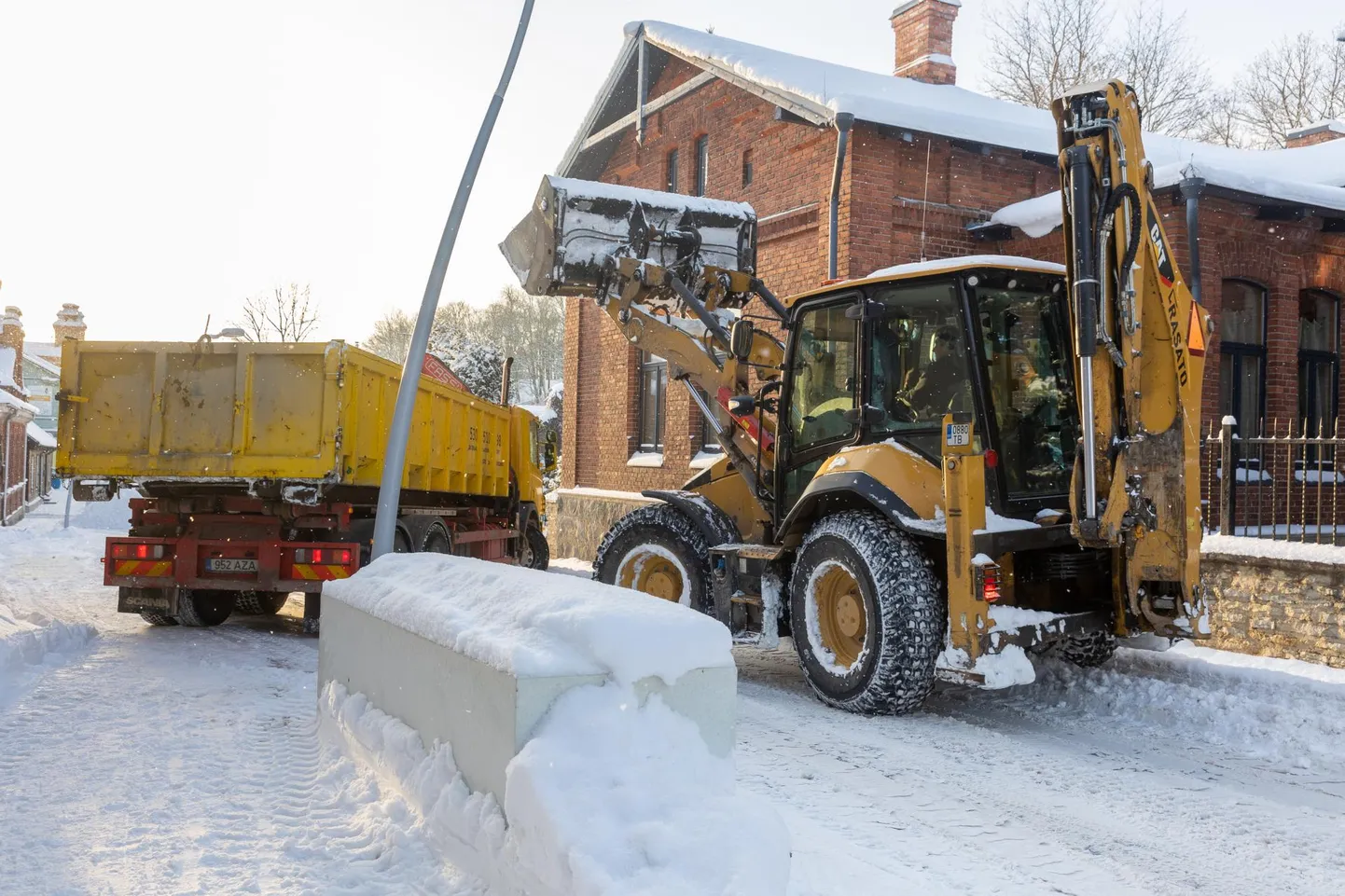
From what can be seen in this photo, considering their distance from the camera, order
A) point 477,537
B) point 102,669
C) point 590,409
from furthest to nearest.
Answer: point 590,409, point 477,537, point 102,669

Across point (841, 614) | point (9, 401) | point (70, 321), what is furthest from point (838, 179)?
point (70, 321)

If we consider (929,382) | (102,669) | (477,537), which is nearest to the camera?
(929,382)

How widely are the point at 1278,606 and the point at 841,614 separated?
12.6ft

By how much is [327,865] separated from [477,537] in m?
8.68

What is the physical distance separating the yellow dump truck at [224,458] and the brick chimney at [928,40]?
36.6ft

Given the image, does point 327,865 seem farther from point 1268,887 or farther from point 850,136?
point 850,136

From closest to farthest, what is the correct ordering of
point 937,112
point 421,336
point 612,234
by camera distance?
point 421,336 → point 612,234 → point 937,112

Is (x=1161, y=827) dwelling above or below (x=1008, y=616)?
below

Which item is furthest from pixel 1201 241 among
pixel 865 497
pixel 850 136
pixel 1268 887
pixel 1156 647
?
pixel 1268 887

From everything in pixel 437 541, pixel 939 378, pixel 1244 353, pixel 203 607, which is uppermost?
pixel 1244 353

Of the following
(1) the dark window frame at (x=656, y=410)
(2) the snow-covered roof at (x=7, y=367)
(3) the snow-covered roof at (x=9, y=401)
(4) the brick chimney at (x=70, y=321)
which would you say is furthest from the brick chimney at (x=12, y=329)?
(1) the dark window frame at (x=656, y=410)

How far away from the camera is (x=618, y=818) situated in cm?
313

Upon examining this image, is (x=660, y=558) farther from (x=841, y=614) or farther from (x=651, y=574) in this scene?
(x=841, y=614)

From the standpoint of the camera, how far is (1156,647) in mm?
7031
